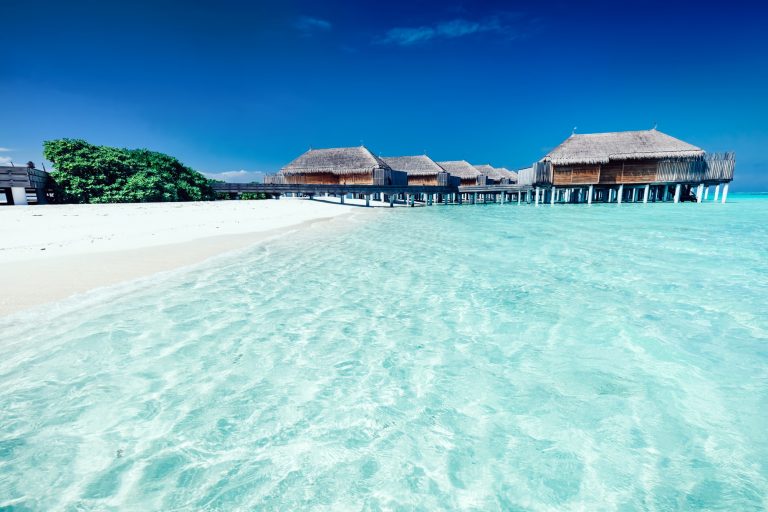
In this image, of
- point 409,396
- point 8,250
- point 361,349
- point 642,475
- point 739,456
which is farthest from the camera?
point 8,250

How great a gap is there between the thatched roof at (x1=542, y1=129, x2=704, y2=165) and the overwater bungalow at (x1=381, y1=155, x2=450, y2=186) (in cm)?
1109

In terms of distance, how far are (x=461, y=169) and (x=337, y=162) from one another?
2049cm

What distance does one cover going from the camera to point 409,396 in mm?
2836

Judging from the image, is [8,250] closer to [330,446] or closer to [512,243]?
[330,446]

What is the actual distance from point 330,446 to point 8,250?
892 centimetres

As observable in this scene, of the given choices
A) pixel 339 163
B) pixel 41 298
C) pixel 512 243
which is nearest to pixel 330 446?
pixel 41 298

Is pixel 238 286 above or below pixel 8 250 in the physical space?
below

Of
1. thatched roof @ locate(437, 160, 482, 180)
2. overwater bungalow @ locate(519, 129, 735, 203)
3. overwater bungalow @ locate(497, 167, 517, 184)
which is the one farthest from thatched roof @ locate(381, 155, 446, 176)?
overwater bungalow @ locate(497, 167, 517, 184)

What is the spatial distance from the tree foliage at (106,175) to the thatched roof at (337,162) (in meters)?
13.1

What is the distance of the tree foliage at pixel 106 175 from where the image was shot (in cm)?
1669

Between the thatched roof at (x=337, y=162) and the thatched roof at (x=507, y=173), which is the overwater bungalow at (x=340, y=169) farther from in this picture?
the thatched roof at (x=507, y=173)

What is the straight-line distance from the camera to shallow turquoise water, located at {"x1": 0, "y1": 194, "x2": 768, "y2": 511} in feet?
6.45

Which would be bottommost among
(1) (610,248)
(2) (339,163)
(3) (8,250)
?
(1) (610,248)

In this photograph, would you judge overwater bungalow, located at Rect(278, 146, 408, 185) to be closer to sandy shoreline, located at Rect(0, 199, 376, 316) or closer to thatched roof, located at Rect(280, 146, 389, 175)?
thatched roof, located at Rect(280, 146, 389, 175)
